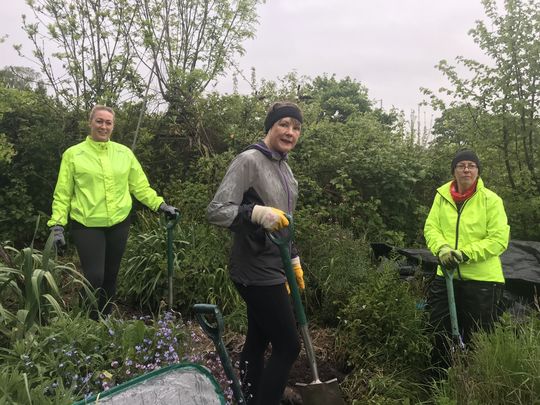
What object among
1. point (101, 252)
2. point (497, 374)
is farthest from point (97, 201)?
point (497, 374)

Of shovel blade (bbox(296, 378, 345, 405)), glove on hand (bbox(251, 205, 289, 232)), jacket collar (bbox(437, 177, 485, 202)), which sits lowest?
shovel blade (bbox(296, 378, 345, 405))

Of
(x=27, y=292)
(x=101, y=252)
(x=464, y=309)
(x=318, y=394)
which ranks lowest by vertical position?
(x=318, y=394)

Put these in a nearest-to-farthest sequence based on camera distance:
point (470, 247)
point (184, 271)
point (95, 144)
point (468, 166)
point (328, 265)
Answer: point (470, 247) < point (468, 166) < point (95, 144) < point (184, 271) < point (328, 265)

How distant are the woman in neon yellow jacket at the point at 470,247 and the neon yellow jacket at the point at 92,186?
2.27 meters

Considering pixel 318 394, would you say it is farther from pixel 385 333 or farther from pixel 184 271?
pixel 184 271

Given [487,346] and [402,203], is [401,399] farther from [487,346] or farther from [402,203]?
[402,203]

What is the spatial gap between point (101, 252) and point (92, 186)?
18.9 inches

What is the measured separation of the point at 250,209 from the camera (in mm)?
2211

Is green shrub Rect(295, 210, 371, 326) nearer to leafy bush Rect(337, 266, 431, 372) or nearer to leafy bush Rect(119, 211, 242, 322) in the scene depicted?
leafy bush Rect(337, 266, 431, 372)

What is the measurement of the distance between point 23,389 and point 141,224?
3506 millimetres

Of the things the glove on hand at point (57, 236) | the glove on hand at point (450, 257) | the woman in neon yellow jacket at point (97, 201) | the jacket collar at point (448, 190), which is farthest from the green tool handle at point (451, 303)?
the glove on hand at point (57, 236)

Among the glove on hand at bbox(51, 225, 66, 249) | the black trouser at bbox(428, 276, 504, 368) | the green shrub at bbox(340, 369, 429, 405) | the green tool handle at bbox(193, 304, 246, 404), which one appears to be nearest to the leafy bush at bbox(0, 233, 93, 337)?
the glove on hand at bbox(51, 225, 66, 249)

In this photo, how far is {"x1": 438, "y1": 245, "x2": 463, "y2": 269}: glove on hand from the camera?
299cm

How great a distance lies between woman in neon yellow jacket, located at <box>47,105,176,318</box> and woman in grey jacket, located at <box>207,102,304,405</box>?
1424 mm
